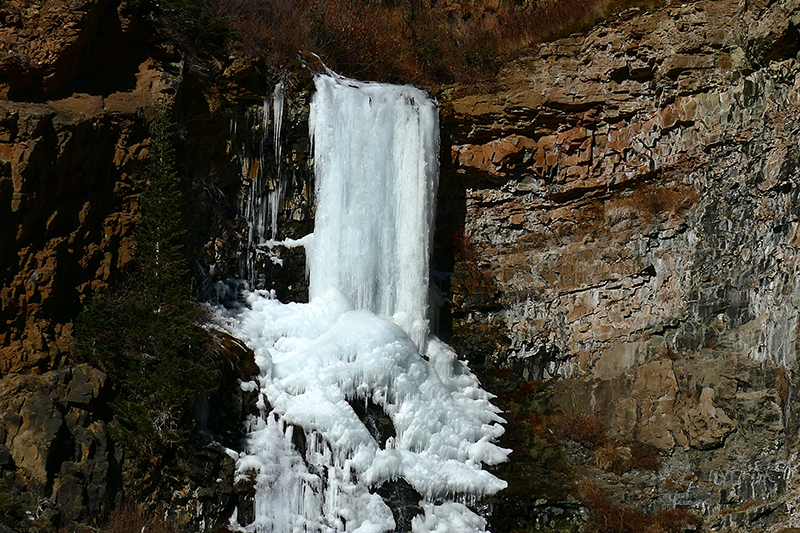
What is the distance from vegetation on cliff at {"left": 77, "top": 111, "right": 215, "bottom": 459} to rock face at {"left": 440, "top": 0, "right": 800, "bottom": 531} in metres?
5.34

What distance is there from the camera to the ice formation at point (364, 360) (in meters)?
12.9

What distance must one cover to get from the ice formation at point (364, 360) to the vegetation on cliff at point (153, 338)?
4.21 ft

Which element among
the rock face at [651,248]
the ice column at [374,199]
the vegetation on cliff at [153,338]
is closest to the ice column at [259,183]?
the ice column at [374,199]

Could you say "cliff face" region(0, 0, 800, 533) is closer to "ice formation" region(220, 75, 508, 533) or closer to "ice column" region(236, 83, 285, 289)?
"ice column" region(236, 83, 285, 289)

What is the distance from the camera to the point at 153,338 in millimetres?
12438

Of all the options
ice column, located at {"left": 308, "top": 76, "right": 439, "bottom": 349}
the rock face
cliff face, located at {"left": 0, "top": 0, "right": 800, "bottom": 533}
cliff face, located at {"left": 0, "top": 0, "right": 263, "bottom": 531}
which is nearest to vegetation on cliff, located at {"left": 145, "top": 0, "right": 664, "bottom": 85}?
cliff face, located at {"left": 0, "top": 0, "right": 800, "bottom": 533}

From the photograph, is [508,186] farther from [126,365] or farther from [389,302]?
[126,365]

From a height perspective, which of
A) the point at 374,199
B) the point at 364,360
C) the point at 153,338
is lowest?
the point at 364,360

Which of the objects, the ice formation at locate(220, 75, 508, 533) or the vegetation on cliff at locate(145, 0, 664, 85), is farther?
the vegetation on cliff at locate(145, 0, 664, 85)

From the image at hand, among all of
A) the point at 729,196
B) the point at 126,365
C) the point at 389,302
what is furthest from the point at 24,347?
the point at 729,196

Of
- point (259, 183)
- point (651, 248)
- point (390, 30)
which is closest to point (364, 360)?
point (259, 183)

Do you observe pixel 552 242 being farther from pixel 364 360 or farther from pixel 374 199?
pixel 364 360

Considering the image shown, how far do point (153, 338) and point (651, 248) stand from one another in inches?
338

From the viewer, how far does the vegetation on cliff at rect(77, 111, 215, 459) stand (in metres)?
12.1
